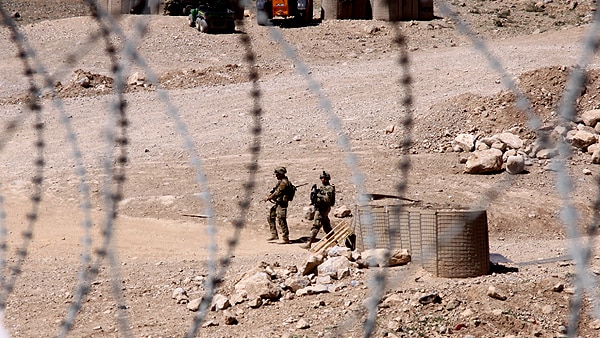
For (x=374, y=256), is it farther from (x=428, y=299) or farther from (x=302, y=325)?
(x=302, y=325)

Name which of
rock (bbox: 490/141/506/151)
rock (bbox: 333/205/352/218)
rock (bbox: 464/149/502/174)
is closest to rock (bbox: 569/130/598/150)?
rock (bbox: 490/141/506/151)

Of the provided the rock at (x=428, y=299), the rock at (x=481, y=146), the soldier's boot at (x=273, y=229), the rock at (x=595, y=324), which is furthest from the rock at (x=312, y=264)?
the rock at (x=481, y=146)

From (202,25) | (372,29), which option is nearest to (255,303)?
(372,29)

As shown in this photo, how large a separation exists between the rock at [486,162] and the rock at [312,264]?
4849 mm

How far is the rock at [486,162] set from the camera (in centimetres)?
1374

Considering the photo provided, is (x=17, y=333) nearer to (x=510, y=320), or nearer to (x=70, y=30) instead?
(x=510, y=320)

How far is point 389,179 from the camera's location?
13742mm

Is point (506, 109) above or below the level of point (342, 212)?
above

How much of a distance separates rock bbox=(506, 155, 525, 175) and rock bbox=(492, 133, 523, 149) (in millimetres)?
458

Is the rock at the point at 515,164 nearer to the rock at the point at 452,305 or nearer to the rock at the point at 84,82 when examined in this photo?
the rock at the point at 452,305

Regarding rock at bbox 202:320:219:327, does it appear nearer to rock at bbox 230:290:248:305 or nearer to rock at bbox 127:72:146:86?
rock at bbox 230:290:248:305

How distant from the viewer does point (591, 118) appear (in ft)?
47.7

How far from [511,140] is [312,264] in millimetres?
5617

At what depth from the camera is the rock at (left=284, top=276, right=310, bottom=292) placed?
8883 mm
